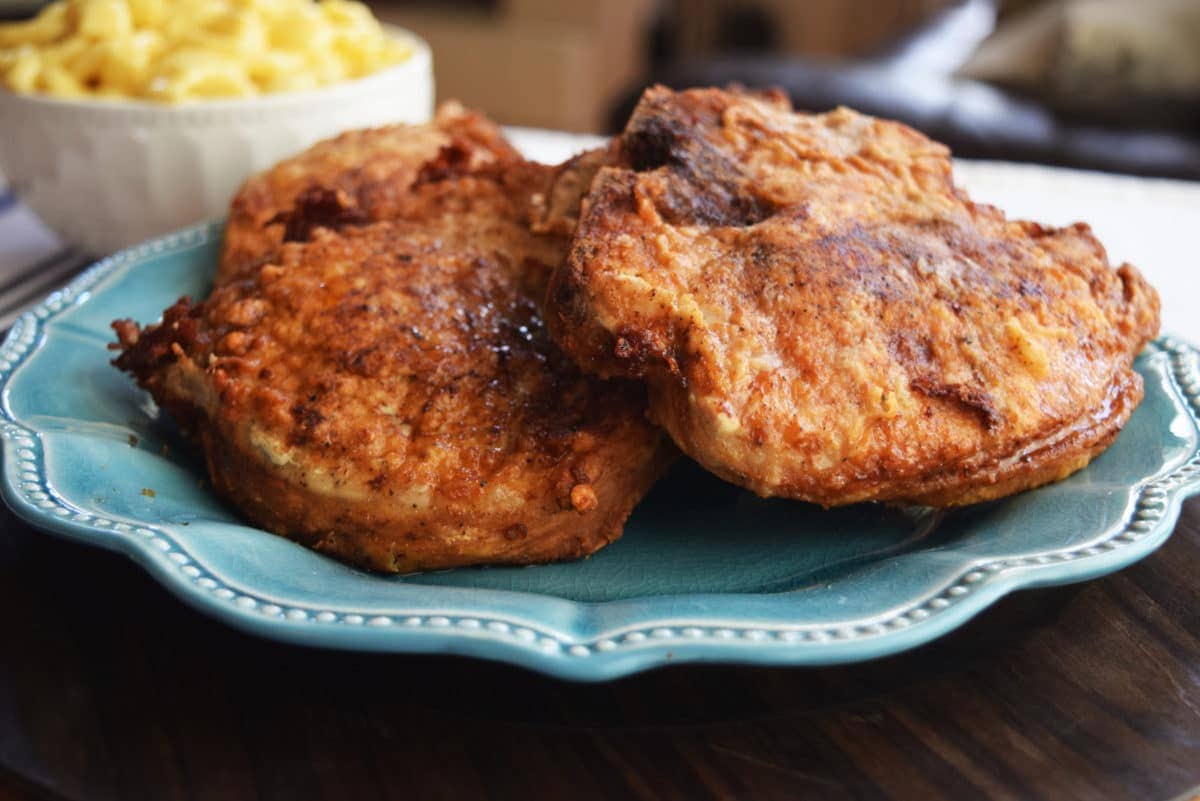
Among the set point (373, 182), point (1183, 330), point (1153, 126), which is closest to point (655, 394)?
point (373, 182)

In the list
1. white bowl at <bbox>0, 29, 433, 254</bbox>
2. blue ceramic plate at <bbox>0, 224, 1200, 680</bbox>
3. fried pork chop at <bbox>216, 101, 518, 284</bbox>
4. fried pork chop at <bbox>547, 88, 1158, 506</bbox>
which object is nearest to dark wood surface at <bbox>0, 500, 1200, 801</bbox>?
blue ceramic plate at <bbox>0, 224, 1200, 680</bbox>

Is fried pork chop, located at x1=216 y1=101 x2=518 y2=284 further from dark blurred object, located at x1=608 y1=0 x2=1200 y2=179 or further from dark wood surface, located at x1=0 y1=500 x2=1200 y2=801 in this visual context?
dark blurred object, located at x1=608 y1=0 x2=1200 y2=179

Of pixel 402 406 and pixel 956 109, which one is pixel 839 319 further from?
pixel 956 109

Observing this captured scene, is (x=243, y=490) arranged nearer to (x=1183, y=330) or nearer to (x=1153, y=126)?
(x=1183, y=330)

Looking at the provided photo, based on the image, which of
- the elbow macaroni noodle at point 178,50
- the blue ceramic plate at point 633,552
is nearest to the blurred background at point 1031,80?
the elbow macaroni noodle at point 178,50

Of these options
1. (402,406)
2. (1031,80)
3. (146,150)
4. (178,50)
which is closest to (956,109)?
(1031,80)

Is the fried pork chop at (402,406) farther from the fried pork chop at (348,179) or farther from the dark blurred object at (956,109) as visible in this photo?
the dark blurred object at (956,109)
